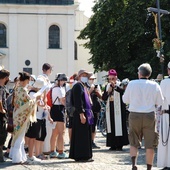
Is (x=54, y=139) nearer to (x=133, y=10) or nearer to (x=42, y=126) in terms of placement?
(x=42, y=126)

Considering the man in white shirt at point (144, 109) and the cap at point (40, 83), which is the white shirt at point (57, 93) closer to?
the cap at point (40, 83)

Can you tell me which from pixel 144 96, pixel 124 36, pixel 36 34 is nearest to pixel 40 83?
pixel 144 96

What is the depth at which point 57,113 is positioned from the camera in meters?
13.1

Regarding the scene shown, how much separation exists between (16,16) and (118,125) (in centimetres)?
4347

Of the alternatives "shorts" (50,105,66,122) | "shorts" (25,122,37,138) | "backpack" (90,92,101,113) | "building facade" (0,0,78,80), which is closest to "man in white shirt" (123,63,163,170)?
"shorts" (25,122,37,138)

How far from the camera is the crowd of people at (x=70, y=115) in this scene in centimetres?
1054

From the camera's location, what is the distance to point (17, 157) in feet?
38.8

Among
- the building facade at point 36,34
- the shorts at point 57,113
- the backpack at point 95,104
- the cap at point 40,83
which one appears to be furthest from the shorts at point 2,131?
the building facade at point 36,34

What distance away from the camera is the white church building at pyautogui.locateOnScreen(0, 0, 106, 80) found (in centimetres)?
5753

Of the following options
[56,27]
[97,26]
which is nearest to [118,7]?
[97,26]

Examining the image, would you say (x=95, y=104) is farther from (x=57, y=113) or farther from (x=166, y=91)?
(x=166, y=91)

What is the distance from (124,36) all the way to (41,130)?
24509mm

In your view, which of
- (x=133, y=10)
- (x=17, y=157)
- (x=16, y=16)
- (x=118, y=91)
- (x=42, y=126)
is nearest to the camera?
(x=17, y=157)

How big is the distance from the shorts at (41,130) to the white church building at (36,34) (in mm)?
A: 44664
